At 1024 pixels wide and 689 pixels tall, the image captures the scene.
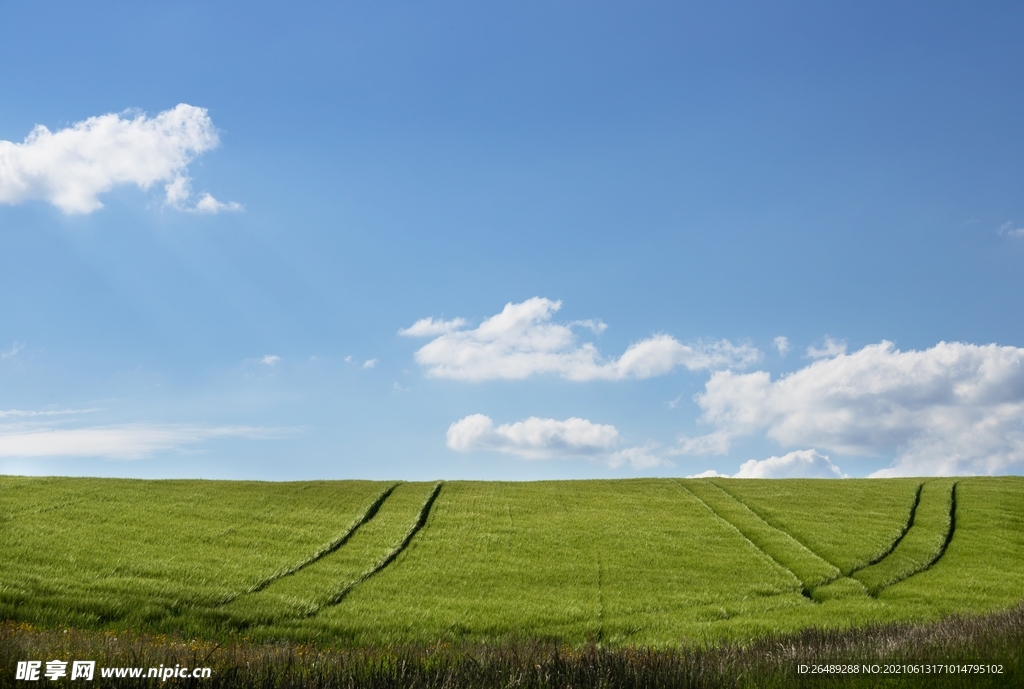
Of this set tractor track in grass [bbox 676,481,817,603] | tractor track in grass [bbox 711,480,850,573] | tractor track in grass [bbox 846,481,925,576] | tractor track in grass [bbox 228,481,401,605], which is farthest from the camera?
tractor track in grass [bbox 711,480,850,573]

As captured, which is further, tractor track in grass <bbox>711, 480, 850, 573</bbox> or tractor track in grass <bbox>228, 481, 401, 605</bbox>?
tractor track in grass <bbox>711, 480, 850, 573</bbox>

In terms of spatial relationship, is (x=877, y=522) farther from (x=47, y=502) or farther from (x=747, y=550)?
(x=47, y=502)

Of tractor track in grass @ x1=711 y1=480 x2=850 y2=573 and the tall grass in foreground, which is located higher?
tractor track in grass @ x1=711 y1=480 x2=850 y2=573

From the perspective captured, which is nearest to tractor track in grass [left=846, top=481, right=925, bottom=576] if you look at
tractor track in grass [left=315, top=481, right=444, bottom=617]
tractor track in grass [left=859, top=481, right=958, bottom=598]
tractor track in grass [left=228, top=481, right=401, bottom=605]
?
tractor track in grass [left=859, top=481, right=958, bottom=598]

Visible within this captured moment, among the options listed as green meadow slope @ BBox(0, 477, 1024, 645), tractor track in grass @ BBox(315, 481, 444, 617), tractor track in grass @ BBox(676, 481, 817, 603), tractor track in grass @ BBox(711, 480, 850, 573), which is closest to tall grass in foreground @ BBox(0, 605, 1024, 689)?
green meadow slope @ BBox(0, 477, 1024, 645)

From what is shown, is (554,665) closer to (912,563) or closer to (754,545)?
(754,545)

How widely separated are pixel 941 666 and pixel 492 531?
22506 millimetres

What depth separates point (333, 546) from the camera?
27922mm

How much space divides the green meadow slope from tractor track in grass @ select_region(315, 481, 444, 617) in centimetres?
11

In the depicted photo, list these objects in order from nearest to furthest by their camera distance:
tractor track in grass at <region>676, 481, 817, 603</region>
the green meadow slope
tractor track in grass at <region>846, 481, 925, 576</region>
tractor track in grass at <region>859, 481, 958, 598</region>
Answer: the green meadow slope → tractor track in grass at <region>676, 481, 817, 603</region> → tractor track in grass at <region>859, 481, 958, 598</region> → tractor track in grass at <region>846, 481, 925, 576</region>

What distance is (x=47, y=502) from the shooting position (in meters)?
32.1

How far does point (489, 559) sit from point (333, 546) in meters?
6.18

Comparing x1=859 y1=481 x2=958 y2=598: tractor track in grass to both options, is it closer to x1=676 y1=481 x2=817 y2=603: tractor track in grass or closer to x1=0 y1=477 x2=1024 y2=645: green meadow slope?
x1=0 y1=477 x2=1024 y2=645: green meadow slope

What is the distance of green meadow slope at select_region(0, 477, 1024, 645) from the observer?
18.9 meters
